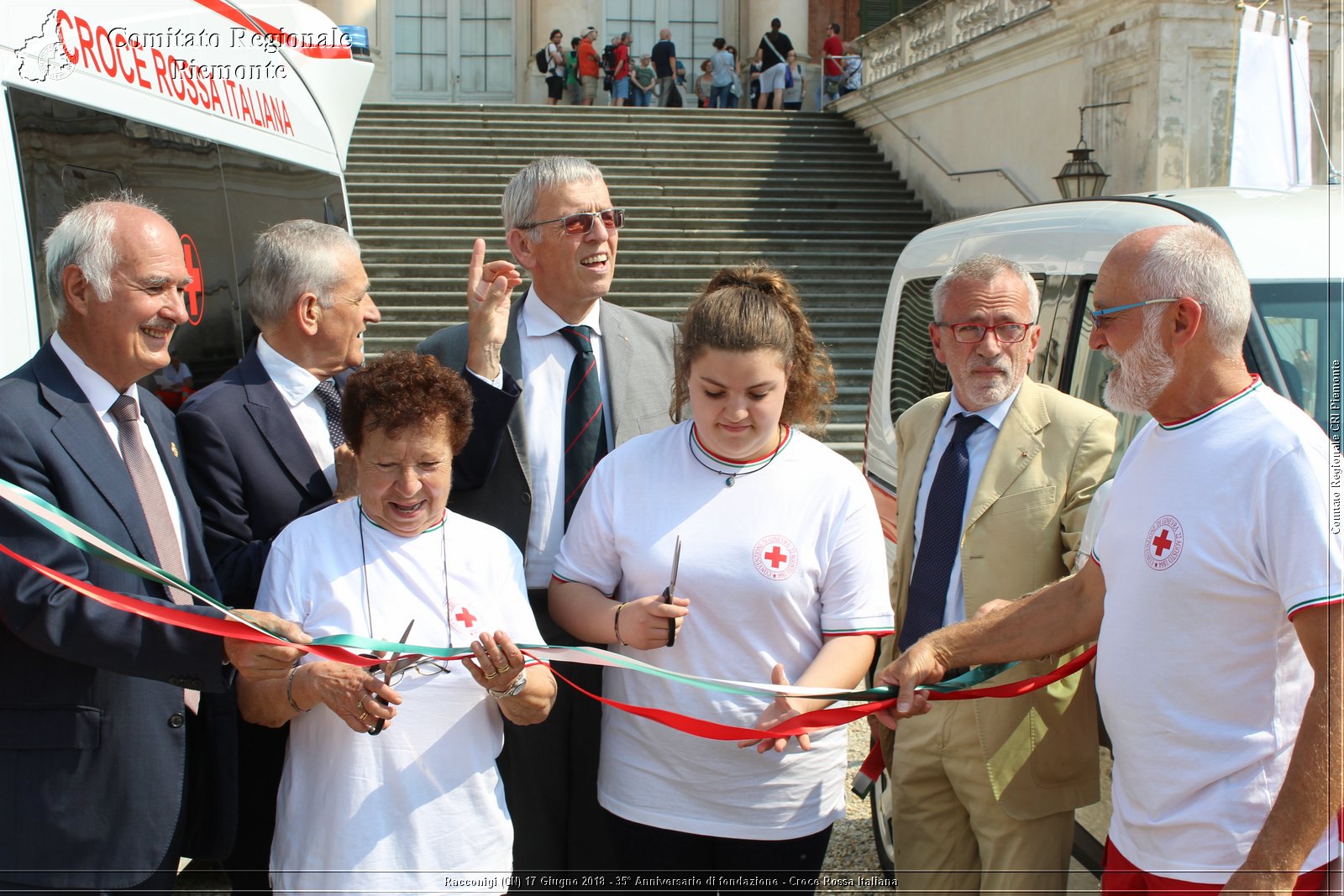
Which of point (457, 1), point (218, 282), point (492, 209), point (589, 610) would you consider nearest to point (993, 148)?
point (492, 209)

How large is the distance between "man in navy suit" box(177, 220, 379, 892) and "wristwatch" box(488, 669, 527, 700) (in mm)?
723

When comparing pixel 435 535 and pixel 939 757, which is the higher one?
pixel 435 535

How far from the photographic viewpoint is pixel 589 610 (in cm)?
267

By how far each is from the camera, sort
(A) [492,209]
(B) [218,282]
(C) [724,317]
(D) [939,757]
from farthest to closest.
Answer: (A) [492,209], (B) [218,282], (D) [939,757], (C) [724,317]

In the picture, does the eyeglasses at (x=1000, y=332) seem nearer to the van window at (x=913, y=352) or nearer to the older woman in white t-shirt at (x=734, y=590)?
the older woman in white t-shirt at (x=734, y=590)

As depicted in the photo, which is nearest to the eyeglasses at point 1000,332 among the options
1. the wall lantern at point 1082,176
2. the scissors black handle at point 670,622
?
the scissors black handle at point 670,622

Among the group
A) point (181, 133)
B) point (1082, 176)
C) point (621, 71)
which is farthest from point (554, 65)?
point (181, 133)

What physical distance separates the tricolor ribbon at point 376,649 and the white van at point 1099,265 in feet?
3.64

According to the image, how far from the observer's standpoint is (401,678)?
8.30ft

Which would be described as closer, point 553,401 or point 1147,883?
point 1147,883

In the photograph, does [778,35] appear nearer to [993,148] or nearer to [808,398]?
[993,148]

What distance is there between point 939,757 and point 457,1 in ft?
75.7

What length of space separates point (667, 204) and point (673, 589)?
563 inches

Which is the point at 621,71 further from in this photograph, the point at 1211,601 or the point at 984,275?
the point at 1211,601
